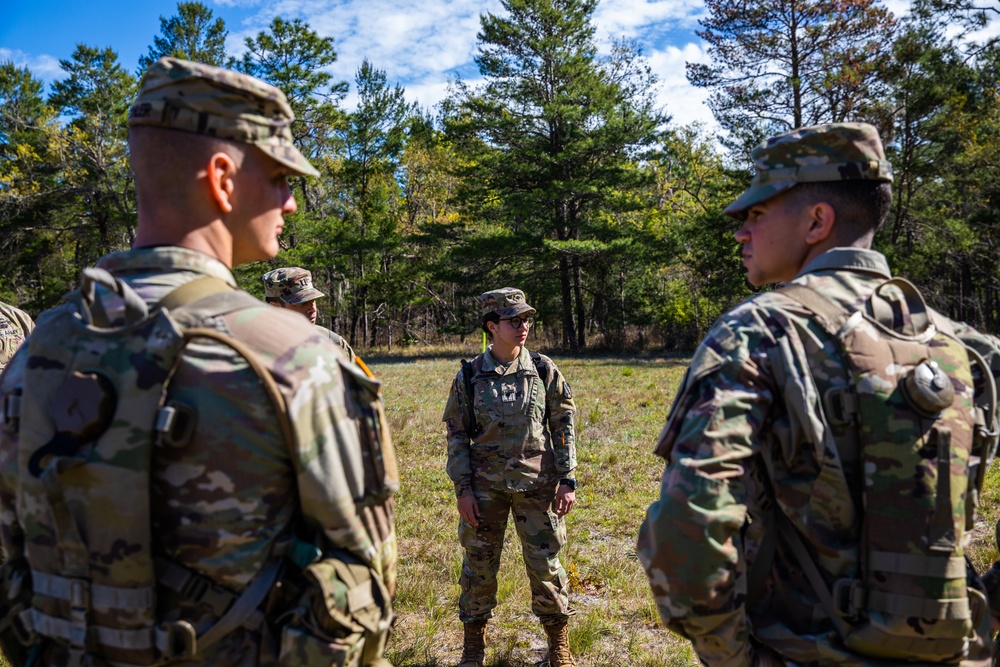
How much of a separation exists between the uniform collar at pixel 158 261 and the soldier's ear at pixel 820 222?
5.83 feet

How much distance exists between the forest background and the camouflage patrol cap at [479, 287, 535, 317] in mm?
20970

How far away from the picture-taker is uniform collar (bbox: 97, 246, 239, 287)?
1.78 metres

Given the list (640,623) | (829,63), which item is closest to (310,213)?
(829,63)

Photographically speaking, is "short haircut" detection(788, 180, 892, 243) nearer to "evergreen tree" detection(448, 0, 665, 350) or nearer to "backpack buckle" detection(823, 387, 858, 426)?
"backpack buckle" detection(823, 387, 858, 426)

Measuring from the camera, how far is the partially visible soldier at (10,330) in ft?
14.9

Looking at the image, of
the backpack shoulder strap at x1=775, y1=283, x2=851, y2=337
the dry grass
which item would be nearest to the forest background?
the dry grass

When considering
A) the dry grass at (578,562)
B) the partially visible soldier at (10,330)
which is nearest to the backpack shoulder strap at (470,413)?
the dry grass at (578,562)

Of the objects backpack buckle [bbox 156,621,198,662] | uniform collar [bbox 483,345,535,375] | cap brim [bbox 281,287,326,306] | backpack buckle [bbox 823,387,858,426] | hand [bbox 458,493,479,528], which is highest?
cap brim [bbox 281,287,326,306]

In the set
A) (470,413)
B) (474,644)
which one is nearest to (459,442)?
(470,413)

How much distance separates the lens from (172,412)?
1.57 metres

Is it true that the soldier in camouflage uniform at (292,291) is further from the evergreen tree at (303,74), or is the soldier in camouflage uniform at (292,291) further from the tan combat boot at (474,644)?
the evergreen tree at (303,74)

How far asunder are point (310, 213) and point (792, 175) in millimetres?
34910

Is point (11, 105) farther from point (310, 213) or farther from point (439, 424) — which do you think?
point (439, 424)

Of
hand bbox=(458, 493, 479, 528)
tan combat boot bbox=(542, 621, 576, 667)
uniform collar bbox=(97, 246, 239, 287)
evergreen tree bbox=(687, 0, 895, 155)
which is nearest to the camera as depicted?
uniform collar bbox=(97, 246, 239, 287)
